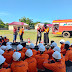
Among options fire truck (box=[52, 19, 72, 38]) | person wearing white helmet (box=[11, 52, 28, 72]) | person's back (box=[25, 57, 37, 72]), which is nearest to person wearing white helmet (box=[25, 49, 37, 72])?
person's back (box=[25, 57, 37, 72])

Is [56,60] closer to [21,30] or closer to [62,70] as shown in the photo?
[62,70]

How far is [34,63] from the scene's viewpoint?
9.46 feet

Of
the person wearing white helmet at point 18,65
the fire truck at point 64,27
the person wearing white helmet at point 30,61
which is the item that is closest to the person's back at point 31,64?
the person wearing white helmet at point 30,61

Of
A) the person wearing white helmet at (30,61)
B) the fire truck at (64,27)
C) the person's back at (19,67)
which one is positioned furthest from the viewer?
the fire truck at (64,27)

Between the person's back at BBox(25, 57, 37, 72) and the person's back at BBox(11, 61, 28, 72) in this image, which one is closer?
the person's back at BBox(11, 61, 28, 72)

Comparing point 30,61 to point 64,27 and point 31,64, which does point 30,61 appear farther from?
point 64,27

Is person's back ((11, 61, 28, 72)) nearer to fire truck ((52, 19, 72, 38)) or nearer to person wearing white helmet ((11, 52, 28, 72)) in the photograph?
person wearing white helmet ((11, 52, 28, 72))

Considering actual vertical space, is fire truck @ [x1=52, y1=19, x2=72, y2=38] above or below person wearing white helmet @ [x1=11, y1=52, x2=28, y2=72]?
above

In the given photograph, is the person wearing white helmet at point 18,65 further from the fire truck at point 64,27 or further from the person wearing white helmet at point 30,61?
the fire truck at point 64,27

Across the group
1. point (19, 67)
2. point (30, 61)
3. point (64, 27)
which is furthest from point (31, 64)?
point (64, 27)

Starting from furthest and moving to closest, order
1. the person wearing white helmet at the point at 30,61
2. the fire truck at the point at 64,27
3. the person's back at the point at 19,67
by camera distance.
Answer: the fire truck at the point at 64,27 → the person wearing white helmet at the point at 30,61 → the person's back at the point at 19,67

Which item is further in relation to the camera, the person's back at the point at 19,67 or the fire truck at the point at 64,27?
the fire truck at the point at 64,27

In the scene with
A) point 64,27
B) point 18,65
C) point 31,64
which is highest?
point 64,27

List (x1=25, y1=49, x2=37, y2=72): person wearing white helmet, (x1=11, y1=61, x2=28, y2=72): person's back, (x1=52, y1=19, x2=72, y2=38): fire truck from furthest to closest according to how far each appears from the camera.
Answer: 1. (x1=52, y1=19, x2=72, y2=38): fire truck
2. (x1=25, y1=49, x2=37, y2=72): person wearing white helmet
3. (x1=11, y1=61, x2=28, y2=72): person's back
